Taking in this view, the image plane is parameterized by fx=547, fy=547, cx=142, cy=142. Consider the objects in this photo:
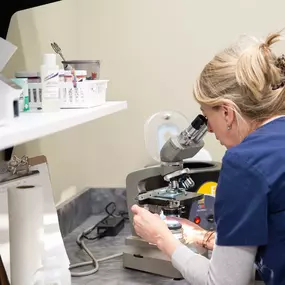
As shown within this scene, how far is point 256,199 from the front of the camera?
1.14 metres

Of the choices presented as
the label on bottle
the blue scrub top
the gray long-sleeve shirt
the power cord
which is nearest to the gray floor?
the power cord

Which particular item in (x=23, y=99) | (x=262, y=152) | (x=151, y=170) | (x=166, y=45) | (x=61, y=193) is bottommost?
(x=61, y=193)

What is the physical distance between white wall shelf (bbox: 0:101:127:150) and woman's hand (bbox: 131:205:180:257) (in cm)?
31

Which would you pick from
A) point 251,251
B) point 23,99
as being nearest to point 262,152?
point 251,251

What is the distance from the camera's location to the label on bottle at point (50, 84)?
1.39m

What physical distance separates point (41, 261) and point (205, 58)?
1.22 m

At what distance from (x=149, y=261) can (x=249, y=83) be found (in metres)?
0.66

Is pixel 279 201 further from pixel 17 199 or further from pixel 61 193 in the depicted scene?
pixel 61 193

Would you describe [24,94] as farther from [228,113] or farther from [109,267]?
[109,267]

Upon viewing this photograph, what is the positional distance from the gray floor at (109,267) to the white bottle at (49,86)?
54 centimetres

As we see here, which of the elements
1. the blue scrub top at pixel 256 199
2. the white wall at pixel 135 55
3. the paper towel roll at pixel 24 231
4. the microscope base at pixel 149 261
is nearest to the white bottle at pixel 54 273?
the paper towel roll at pixel 24 231

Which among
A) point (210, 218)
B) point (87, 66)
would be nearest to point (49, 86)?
→ point (87, 66)

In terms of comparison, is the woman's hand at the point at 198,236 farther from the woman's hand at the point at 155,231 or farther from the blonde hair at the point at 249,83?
the blonde hair at the point at 249,83

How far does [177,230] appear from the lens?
1.60 m
